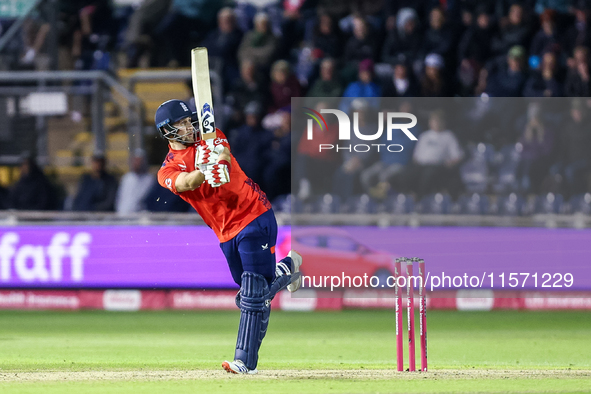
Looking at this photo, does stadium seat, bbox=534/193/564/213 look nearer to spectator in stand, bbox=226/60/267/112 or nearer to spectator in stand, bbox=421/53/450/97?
spectator in stand, bbox=421/53/450/97

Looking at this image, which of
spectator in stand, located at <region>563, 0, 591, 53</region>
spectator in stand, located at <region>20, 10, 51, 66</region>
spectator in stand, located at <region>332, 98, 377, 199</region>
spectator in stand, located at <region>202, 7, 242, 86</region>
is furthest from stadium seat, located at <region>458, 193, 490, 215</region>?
spectator in stand, located at <region>20, 10, 51, 66</region>

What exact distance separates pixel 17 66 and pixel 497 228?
7879mm

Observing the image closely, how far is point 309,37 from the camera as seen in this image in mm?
15367

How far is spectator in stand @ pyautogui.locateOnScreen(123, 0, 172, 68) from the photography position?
1578 centimetres

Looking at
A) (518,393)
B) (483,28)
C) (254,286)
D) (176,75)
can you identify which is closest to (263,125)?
(176,75)

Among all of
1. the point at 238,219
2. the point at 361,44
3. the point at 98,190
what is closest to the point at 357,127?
the point at 361,44

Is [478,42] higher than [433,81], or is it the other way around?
[478,42]

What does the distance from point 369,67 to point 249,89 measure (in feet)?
6.38

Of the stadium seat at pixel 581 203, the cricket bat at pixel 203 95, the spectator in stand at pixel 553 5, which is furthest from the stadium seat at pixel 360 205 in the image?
the spectator in stand at pixel 553 5

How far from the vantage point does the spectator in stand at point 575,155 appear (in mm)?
11289

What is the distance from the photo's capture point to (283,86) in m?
14.3

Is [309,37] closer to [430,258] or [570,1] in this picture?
[570,1]

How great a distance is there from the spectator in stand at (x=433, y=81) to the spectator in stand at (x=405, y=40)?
0.79 metres

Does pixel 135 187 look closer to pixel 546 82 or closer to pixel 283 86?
pixel 283 86
